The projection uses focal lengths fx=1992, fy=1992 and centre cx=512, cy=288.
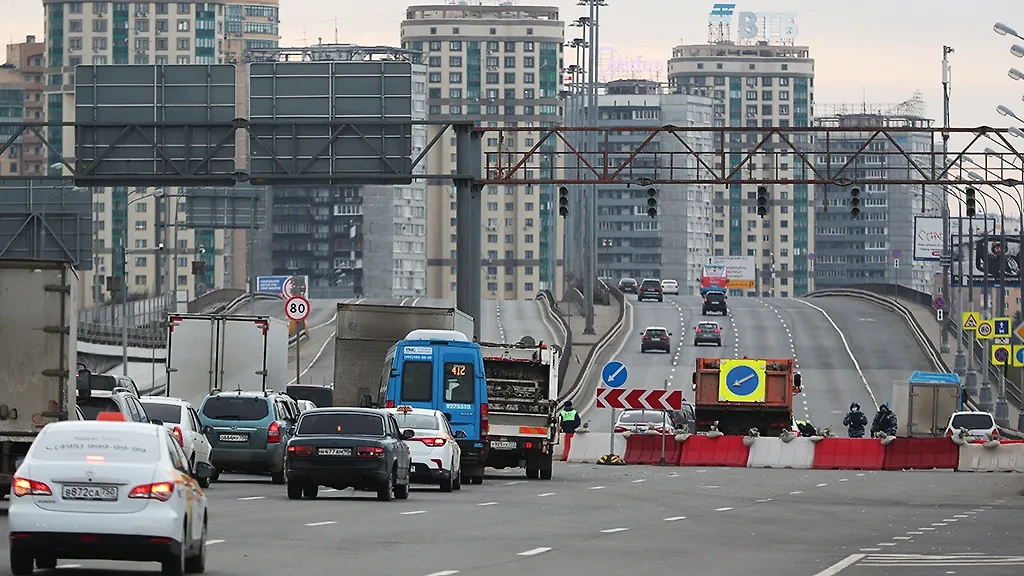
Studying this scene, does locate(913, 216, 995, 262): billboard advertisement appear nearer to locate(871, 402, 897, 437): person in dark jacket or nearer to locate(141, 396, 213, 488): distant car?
locate(871, 402, 897, 437): person in dark jacket

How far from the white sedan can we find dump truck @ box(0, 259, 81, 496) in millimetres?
9214

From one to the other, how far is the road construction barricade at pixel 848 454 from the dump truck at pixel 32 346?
96.3 ft

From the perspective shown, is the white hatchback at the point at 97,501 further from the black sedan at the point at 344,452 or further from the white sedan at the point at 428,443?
the white sedan at the point at 428,443

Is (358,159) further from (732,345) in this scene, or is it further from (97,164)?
(732,345)

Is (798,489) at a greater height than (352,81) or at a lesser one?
lesser

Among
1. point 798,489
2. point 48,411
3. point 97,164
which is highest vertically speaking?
point 97,164

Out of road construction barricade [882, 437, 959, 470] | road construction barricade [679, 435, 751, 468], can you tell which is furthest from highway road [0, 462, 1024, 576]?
road construction barricade [679, 435, 751, 468]

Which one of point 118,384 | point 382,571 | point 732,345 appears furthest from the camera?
point 732,345

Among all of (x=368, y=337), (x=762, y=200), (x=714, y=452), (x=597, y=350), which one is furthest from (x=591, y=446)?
(x=597, y=350)

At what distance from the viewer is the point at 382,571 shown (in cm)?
1667

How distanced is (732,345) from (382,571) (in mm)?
87606

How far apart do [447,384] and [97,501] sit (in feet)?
67.0

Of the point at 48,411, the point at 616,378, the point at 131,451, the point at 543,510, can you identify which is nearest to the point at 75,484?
the point at 131,451

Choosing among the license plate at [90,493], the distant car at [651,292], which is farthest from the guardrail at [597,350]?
the license plate at [90,493]
